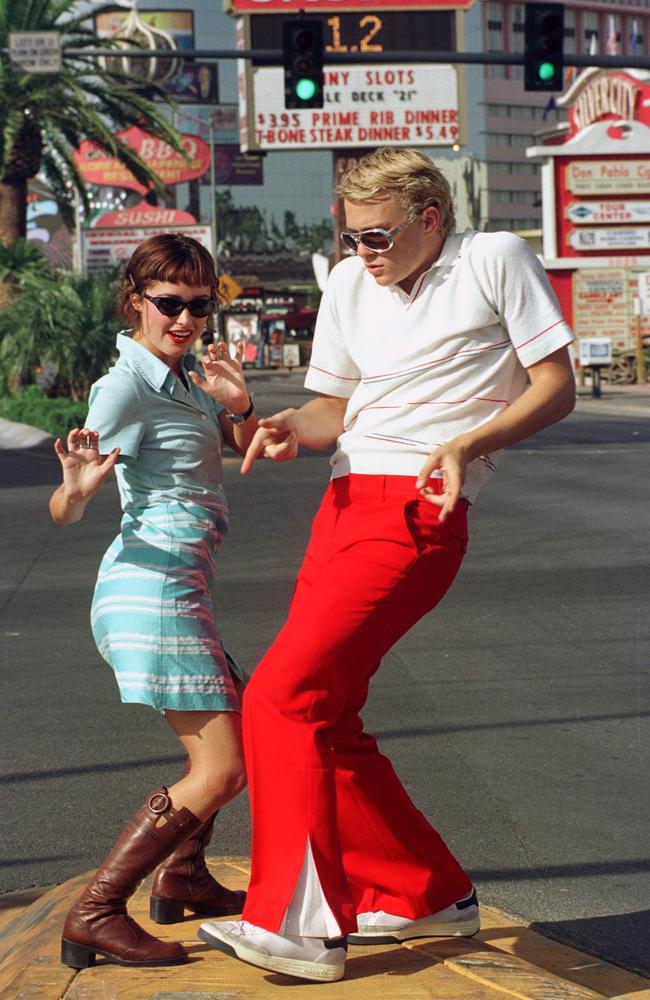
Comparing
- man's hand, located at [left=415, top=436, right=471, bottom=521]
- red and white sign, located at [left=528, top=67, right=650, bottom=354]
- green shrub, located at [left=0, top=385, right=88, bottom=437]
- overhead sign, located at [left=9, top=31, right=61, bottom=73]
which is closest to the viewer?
man's hand, located at [left=415, top=436, right=471, bottom=521]

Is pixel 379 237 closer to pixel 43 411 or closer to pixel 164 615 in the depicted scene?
pixel 164 615

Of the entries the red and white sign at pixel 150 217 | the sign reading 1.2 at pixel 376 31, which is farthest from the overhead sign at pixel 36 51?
the red and white sign at pixel 150 217

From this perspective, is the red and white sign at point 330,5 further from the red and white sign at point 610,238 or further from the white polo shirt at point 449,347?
the white polo shirt at point 449,347

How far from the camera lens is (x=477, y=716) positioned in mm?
6789

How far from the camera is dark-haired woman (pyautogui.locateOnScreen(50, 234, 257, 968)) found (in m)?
3.48

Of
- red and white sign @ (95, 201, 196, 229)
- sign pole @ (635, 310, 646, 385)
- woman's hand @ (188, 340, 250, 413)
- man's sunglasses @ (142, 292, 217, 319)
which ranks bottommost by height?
sign pole @ (635, 310, 646, 385)

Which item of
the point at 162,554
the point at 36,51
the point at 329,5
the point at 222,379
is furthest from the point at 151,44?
the point at 162,554

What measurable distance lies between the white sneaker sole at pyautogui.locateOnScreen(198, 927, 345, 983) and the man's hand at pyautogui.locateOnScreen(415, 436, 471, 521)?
3.08ft

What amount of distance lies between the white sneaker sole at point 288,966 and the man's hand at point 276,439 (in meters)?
1.00

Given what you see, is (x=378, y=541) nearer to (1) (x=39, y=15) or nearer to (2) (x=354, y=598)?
(2) (x=354, y=598)

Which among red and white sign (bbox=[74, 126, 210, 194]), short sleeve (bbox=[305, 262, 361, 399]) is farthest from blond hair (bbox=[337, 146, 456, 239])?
red and white sign (bbox=[74, 126, 210, 194])

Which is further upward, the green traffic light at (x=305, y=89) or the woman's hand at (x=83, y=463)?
the green traffic light at (x=305, y=89)

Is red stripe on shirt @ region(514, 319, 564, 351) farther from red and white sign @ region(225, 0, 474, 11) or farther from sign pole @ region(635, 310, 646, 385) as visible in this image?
red and white sign @ region(225, 0, 474, 11)

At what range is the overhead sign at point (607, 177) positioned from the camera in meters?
44.1
